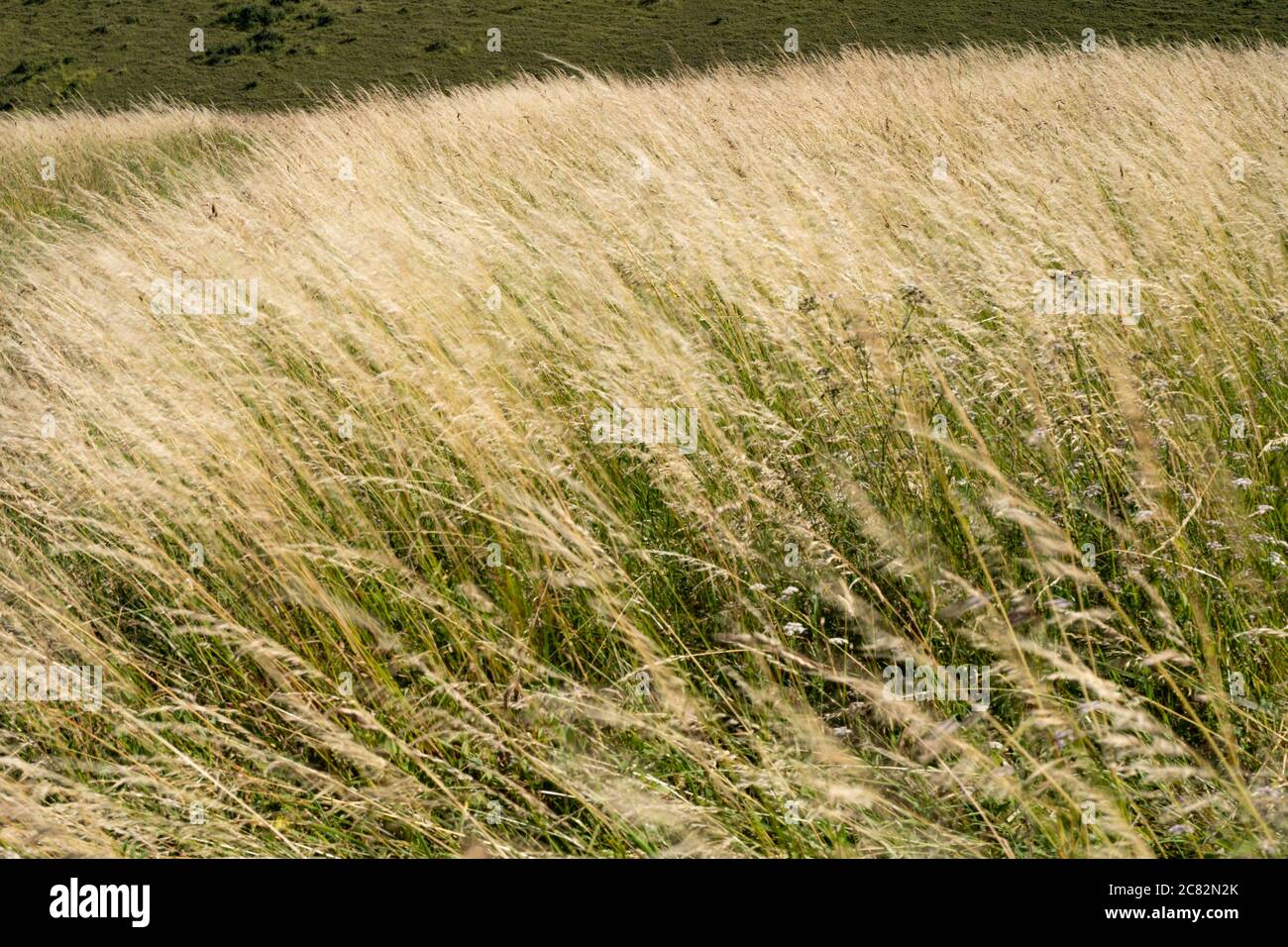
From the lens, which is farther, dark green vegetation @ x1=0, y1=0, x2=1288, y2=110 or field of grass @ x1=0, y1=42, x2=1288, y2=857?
dark green vegetation @ x1=0, y1=0, x2=1288, y2=110

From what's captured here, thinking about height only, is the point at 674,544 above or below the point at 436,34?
below

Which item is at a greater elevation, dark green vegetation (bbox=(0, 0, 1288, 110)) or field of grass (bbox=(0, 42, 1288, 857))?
dark green vegetation (bbox=(0, 0, 1288, 110))

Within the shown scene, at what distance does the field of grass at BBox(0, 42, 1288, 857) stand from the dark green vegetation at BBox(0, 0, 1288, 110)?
1886 cm

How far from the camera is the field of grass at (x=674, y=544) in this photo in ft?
4.97

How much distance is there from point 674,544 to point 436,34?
26.9 m

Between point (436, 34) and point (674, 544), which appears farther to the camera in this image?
point (436, 34)

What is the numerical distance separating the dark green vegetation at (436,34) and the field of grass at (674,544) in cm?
1886

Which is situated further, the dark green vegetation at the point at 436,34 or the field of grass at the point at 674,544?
the dark green vegetation at the point at 436,34

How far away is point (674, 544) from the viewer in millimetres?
2107

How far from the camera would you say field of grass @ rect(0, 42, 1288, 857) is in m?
1.51

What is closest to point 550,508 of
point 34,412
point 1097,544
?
point 1097,544

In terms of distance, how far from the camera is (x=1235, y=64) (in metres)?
6.88
